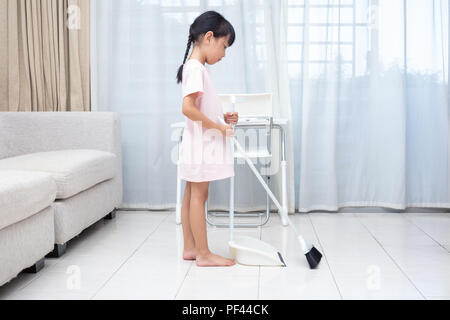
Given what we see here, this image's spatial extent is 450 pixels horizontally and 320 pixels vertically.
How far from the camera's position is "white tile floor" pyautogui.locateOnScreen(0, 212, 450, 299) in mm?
1817

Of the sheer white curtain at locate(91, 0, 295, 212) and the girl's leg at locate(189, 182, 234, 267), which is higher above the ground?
the sheer white curtain at locate(91, 0, 295, 212)

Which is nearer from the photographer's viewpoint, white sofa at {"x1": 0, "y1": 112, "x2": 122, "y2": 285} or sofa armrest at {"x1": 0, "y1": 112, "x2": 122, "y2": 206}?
white sofa at {"x1": 0, "y1": 112, "x2": 122, "y2": 285}

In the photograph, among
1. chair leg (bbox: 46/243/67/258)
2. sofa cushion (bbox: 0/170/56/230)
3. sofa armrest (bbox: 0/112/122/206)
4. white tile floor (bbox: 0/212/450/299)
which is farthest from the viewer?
sofa armrest (bbox: 0/112/122/206)

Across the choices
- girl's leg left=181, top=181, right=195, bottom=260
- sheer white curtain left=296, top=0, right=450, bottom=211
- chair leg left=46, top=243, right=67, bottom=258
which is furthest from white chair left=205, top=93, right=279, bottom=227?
chair leg left=46, top=243, right=67, bottom=258

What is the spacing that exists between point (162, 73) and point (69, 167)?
1.17 meters

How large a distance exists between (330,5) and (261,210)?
1329mm

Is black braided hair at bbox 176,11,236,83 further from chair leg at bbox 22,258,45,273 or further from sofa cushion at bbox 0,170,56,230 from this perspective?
chair leg at bbox 22,258,45,273

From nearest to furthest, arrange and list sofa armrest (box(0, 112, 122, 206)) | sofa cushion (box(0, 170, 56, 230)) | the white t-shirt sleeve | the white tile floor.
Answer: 1. sofa cushion (box(0, 170, 56, 230))
2. the white tile floor
3. the white t-shirt sleeve
4. sofa armrest (box(0, 112, 122, 206))

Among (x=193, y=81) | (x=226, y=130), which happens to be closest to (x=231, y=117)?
(x=226, y=130)

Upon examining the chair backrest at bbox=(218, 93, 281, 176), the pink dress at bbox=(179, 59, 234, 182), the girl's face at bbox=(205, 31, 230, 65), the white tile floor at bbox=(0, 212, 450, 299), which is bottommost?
the white tile floor at bbox=(0, 212, 450, 299)

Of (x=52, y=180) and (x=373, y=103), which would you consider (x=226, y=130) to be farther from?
(x=373, y=103)

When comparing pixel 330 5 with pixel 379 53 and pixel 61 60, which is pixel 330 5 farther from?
pixel 61 60

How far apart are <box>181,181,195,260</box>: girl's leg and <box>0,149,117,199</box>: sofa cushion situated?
51cm

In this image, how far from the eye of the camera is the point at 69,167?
2.29m
